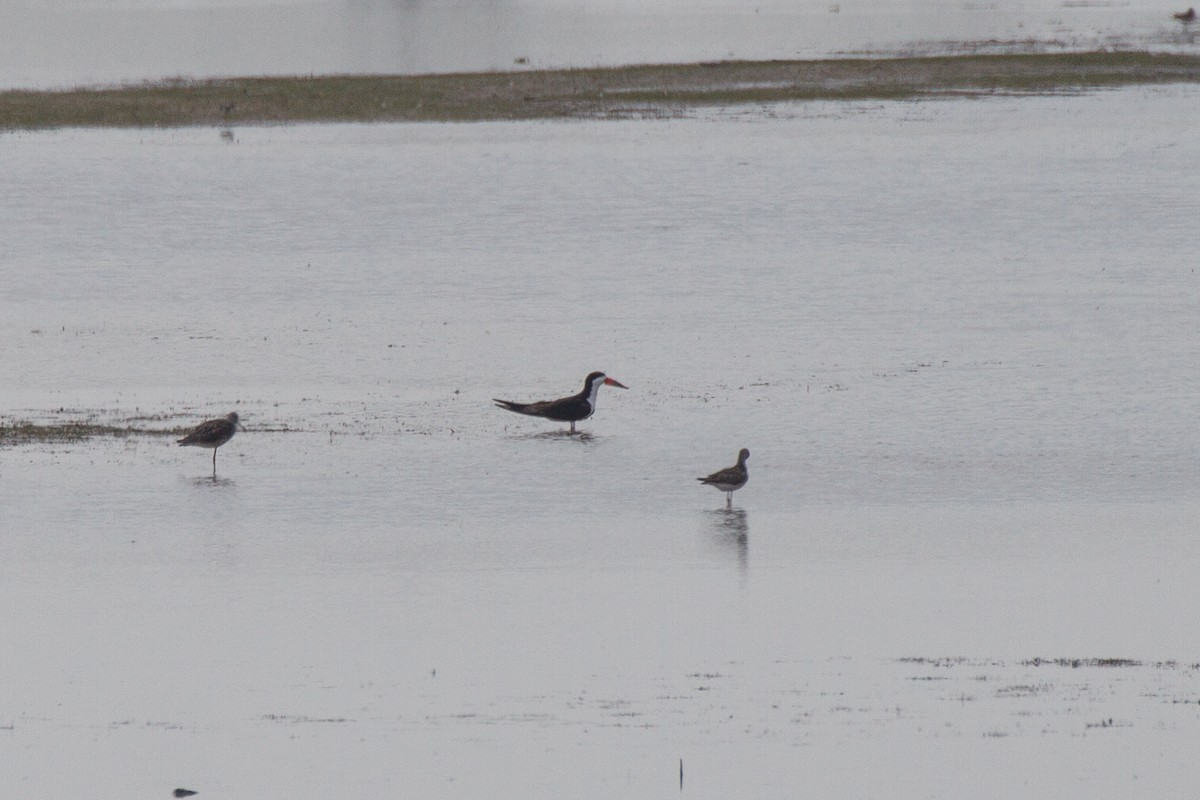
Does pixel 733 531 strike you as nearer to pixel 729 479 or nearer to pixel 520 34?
pixel 729 479

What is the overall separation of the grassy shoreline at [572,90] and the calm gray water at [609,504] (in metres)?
16.2

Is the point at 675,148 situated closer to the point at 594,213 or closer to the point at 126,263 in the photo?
the point at 594,213

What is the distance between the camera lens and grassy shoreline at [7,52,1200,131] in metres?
50.6

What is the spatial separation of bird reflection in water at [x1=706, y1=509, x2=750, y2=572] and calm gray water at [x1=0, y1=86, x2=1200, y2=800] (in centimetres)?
5

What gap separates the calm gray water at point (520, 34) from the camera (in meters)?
70.1

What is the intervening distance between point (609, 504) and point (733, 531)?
1372 mm

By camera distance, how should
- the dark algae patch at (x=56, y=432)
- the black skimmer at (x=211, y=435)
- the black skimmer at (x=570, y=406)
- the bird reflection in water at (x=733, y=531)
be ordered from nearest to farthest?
the bird reflection in water at (x=733, y=531) < the black skimmer at (x=211, y=435) < the dark algae patch at (x=56, y=432) < the black skimmer at (x=570, y=406)

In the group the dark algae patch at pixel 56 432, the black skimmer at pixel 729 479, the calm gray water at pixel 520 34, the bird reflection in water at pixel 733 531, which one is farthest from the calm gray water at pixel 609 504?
the calm gray water at pixel 520 34

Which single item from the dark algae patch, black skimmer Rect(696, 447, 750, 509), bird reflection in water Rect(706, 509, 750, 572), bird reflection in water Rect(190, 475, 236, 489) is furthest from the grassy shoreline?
bird reflection in water Rect(706, 509, 750, 572)

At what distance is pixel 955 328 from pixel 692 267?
20.6 feet

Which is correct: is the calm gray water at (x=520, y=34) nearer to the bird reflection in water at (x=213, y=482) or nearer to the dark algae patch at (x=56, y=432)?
the dark algae patch at (x=56, y=432)

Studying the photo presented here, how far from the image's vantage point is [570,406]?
59.0 feet

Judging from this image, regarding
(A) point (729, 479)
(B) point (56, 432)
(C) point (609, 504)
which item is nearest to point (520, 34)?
(B) point (56, 432)

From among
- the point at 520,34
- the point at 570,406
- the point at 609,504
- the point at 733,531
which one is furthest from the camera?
the point at 520,34
